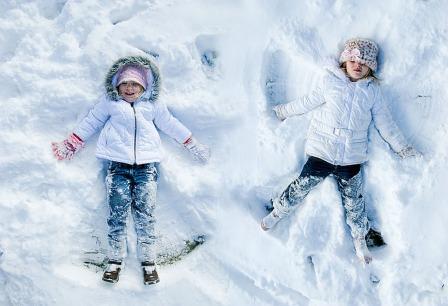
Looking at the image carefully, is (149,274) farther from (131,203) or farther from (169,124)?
(169,124)

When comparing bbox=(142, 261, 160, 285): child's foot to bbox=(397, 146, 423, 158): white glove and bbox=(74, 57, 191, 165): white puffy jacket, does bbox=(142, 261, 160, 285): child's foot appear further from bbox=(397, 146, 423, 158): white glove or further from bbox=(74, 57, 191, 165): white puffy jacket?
bbox=(397, 146, 423, 158): white glove

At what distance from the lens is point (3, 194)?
12.2 ft

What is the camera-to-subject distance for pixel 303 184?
3.71 meters

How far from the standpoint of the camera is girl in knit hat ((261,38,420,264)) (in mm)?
3600

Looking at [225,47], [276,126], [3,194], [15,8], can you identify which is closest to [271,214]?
[276,126]

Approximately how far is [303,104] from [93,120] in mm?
1655

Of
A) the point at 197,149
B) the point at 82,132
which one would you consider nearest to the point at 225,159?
the point at 197,149

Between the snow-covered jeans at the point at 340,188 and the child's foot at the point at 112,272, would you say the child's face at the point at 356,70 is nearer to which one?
the snow-covered jeans at the point at 340,188

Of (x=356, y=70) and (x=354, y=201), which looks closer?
(x=356, y=70)

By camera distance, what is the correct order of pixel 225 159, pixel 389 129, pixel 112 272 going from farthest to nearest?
pixel 225 159, pixel 112 272, pixel 389 129

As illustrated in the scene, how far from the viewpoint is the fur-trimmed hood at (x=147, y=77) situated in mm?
3740

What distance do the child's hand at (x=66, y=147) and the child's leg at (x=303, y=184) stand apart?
5.43ft

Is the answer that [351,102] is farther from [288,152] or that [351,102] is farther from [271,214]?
[271,214]

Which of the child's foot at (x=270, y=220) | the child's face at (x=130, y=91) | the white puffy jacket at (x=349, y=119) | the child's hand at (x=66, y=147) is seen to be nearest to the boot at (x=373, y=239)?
the white puffy jacket at (x=349, y=119)
